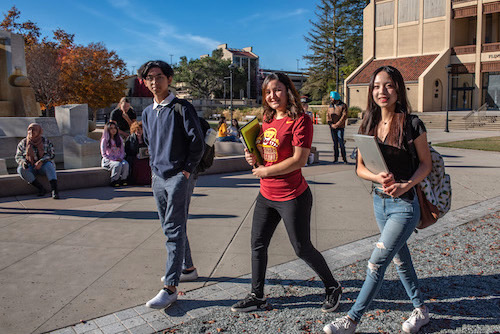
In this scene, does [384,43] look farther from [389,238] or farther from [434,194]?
[389,238]

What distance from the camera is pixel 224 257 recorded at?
4680 millimetres

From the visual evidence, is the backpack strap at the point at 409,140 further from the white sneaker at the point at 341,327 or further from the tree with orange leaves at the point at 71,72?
the tree with orange leaves at the point at 71,72

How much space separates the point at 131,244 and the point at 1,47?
12086 millimetres

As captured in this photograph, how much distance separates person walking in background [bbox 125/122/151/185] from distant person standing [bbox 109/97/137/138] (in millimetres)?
729

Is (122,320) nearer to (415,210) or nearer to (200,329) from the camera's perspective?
(200,329)

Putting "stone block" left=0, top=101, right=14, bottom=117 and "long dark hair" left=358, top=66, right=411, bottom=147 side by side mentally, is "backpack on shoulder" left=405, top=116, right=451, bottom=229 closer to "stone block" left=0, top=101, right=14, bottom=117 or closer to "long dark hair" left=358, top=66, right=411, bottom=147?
"long dark hair" left=358, top=66, right=411, bottom=147

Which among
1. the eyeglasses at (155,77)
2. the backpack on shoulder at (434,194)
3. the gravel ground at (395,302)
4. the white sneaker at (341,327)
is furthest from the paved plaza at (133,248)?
the eyeglasses at (155,77)

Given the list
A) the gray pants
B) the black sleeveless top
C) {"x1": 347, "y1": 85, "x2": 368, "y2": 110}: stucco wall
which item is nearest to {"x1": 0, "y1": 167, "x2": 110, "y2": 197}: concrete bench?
the gray pants

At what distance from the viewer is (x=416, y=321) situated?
3062mm

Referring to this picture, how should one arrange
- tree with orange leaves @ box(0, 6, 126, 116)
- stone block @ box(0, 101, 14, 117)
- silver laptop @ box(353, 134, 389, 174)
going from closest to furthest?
silver laptop @ box(353, 134, 389, 174), stone block @ box(0, 101, 14, 117), tree with orange leaves @ box(0, 6, 126, 116)

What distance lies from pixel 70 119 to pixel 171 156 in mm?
9413

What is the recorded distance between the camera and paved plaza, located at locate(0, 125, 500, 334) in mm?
3385

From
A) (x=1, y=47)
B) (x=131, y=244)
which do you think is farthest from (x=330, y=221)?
(x=1, y=47)

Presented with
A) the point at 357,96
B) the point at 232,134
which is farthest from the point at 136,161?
the point at 357,96
